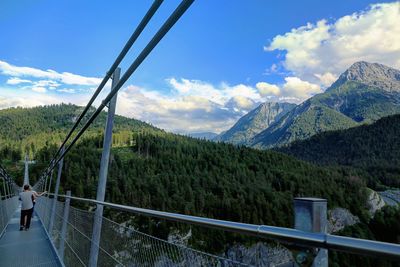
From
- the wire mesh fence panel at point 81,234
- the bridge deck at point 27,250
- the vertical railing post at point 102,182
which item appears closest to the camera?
the vertical railing post at point 102,182

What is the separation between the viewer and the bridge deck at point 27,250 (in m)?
6.03

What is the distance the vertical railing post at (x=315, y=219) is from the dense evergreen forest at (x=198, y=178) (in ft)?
296

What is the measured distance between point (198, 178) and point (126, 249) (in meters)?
120

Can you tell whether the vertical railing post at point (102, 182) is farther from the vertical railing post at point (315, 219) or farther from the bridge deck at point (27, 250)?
the vertical railing post at point (315, 219)

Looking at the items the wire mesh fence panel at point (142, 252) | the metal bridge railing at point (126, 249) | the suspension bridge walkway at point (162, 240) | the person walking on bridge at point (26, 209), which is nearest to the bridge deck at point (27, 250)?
the suspension bridge walkway at point (162, 240)

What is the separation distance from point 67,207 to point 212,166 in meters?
132

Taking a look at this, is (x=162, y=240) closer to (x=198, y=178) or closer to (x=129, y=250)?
(x=129, y=250)

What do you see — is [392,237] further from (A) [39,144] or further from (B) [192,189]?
(A) [39,144]

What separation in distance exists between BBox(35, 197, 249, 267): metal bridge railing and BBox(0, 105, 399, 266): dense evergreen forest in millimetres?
86402

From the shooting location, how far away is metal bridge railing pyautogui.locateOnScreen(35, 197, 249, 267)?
1777 millimetres

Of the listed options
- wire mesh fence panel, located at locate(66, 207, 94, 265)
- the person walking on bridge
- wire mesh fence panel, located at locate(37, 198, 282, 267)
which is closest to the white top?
the person walking on bridge

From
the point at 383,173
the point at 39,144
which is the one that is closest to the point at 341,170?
the point at 383,173

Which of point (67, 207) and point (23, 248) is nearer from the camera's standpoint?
point (67, 207)

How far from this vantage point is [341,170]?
153m
